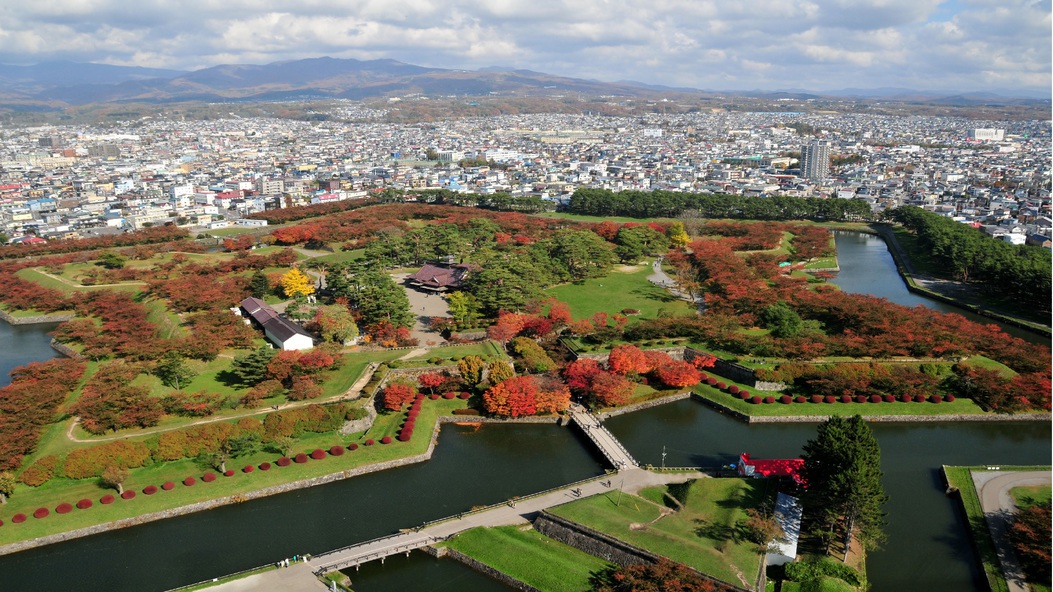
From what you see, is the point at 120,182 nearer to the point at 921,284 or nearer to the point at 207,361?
the point at 207,361

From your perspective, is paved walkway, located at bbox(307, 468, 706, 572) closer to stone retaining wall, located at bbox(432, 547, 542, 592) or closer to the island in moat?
the island in moat

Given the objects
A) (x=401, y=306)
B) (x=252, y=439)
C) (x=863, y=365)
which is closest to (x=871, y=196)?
(x=863, y=365)

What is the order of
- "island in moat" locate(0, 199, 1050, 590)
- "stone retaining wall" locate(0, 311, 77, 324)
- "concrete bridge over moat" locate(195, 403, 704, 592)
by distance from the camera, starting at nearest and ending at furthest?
"concrete bridge over moat" locate(195, 403, 704, 592) → "island in moat" locate(0, 199, 1050, 590) → "stone retaining wall" locate(0, 311, 77, 324)

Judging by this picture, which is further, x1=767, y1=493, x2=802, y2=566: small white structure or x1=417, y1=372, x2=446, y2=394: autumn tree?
x1=417, y1=372, x2=446, y2=394: autumn tree

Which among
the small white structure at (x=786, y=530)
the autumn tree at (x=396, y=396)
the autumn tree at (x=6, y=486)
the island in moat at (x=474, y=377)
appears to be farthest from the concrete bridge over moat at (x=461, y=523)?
the autumn tree at (x=6, y=486)

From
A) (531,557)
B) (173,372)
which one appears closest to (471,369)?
(531,557)

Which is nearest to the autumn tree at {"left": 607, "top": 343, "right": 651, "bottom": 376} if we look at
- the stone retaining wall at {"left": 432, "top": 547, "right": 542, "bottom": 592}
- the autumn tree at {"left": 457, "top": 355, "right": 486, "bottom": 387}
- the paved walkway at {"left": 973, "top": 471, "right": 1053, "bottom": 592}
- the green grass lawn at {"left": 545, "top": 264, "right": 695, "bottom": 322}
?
the autumn tree at {"left": 457, "top": 355, "right": 486, "bottom": 387}

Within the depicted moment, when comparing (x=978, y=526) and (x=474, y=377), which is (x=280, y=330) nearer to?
(x=474, y=377)
